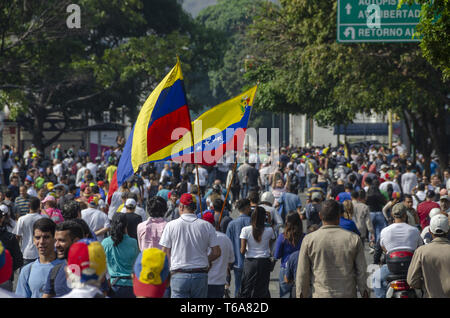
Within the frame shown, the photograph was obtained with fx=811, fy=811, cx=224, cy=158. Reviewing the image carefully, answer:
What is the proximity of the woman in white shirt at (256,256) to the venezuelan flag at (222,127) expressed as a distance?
5.09 feet

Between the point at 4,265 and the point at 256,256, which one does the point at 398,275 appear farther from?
the point at 4,265

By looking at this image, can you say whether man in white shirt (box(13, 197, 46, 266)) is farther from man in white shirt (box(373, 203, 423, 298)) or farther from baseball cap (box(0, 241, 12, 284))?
baseball cap (box(0, 241, 12, 284))

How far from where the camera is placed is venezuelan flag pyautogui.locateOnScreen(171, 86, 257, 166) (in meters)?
10.8

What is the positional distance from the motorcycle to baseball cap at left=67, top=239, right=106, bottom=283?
3.87 metres

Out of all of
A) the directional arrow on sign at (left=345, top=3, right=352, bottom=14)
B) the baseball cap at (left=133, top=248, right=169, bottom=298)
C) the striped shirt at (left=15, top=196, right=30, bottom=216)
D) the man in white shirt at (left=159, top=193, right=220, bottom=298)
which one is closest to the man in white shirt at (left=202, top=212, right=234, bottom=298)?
the man in white shirt at (left=159, top=193, right=220, bottom=298)

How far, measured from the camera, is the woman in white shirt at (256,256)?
9.38 metres

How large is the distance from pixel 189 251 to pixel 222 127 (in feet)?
10.8

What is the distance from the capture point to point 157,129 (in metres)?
9.63

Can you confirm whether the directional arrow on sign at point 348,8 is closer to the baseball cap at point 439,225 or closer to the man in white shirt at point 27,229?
the man in white shirt at point 27,229

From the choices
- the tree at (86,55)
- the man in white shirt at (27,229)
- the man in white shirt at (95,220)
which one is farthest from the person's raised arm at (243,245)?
the tree at (86,55)

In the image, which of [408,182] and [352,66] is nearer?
[408,182]

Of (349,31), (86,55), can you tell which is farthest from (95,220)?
(86,55)
